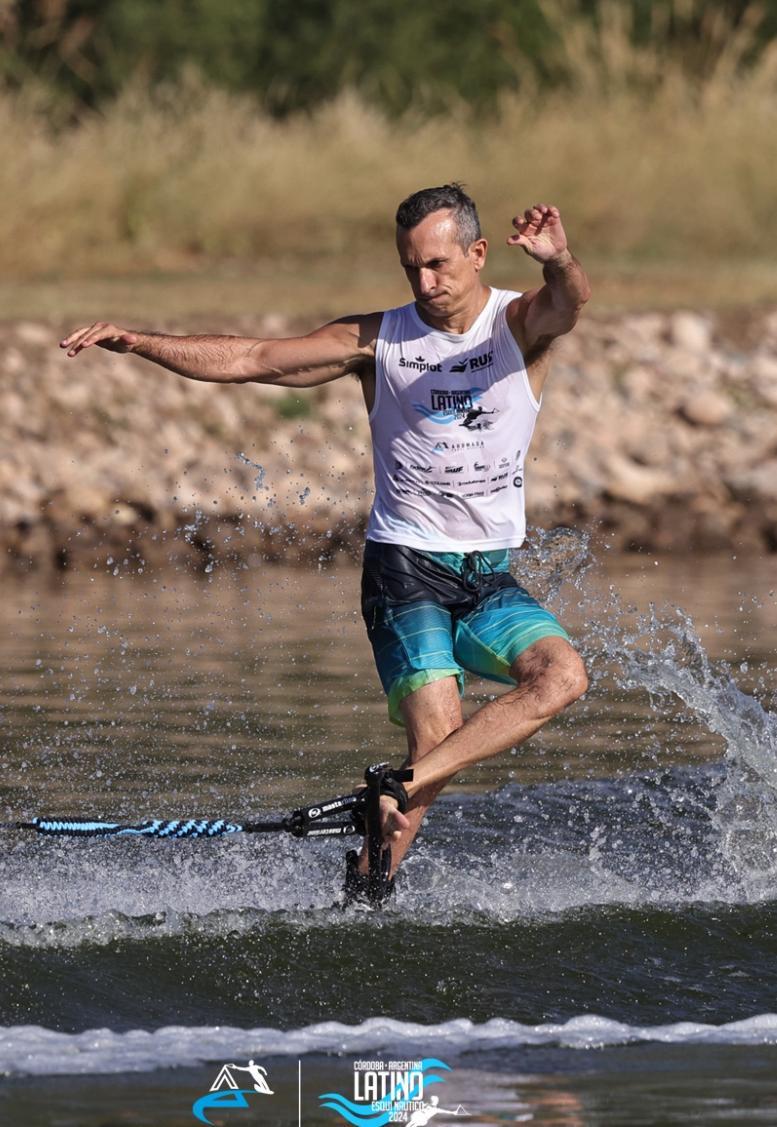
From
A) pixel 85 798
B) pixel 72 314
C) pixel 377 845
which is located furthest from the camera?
pixel 72 314

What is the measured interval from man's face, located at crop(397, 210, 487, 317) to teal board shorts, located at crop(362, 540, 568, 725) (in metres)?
0.81

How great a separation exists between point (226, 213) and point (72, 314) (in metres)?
4.25

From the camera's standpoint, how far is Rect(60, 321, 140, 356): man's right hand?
695 cm

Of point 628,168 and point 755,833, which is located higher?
point 628,168

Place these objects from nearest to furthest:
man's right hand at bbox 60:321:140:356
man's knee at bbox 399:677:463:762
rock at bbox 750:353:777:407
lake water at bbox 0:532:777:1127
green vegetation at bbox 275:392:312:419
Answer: lake water at bbox 0:532:777:1127 → man's right hand at bbox 60:321:140:356 → man's knee at bbox 399:677:463:762 → green vegetation at bbox 275:392:312:419 → rock at bbox 750:353:777:407

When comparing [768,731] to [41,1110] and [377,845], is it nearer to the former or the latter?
[377,845]

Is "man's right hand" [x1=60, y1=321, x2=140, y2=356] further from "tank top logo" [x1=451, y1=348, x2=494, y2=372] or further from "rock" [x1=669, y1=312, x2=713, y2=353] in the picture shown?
"rock" [x1=669, y1=312, x2=713, y2=353]

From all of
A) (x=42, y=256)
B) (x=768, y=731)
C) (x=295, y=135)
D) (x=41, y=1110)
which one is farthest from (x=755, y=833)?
(x=295, y=135)

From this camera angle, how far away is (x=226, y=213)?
2303 cm

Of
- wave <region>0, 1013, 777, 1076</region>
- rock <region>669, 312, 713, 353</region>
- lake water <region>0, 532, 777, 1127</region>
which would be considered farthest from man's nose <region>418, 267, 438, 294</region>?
rock <region>669, 312, 713, 353</region>

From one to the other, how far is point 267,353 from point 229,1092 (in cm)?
271

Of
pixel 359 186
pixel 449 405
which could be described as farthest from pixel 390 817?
pixel 359 186

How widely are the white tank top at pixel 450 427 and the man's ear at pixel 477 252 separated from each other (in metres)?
0.15

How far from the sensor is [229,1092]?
5.41 meters
